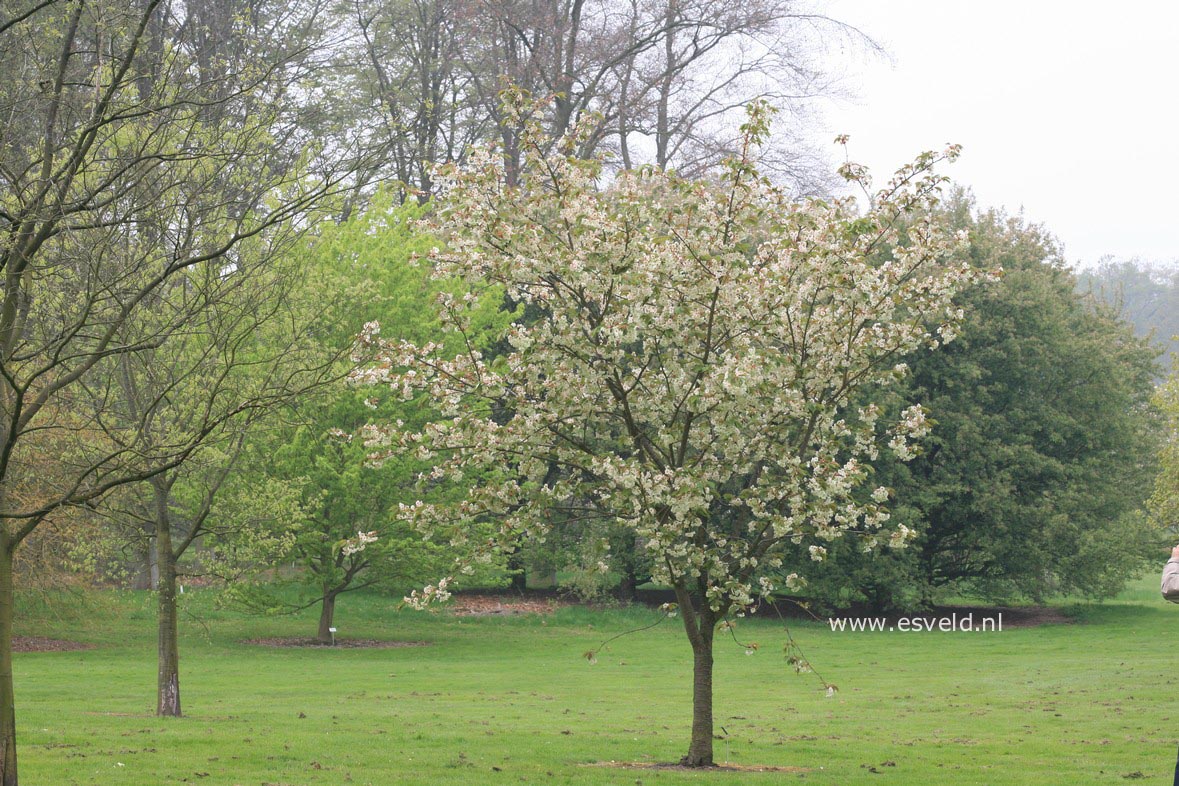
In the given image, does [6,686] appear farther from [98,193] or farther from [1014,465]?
[1014,465]

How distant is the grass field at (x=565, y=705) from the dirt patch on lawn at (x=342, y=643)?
1.93 ft

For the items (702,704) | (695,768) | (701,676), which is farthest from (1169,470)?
(695,768)

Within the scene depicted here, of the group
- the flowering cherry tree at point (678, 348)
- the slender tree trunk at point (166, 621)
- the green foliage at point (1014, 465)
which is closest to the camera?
the flowering cherry tree at point (678, 348)

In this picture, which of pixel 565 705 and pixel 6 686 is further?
pixel 565 705

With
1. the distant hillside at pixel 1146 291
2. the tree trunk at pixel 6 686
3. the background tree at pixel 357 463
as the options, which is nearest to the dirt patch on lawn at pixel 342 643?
the background tree at pixel 357 463

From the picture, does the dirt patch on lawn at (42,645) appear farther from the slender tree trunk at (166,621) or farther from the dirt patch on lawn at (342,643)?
the slender tree trunk at (166,621)

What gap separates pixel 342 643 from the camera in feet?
94.5

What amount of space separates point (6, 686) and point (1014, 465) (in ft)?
98.2

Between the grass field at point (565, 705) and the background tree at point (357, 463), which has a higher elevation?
the background tree at point (357, 463)

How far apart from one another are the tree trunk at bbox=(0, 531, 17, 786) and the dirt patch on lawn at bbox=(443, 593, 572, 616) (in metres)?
A: 25.2

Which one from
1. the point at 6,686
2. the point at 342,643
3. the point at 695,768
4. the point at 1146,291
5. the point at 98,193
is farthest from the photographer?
the point at 1146,291

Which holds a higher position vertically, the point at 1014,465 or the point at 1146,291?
the point at 1146,291

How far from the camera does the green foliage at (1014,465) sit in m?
33.3

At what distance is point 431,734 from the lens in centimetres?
1425
